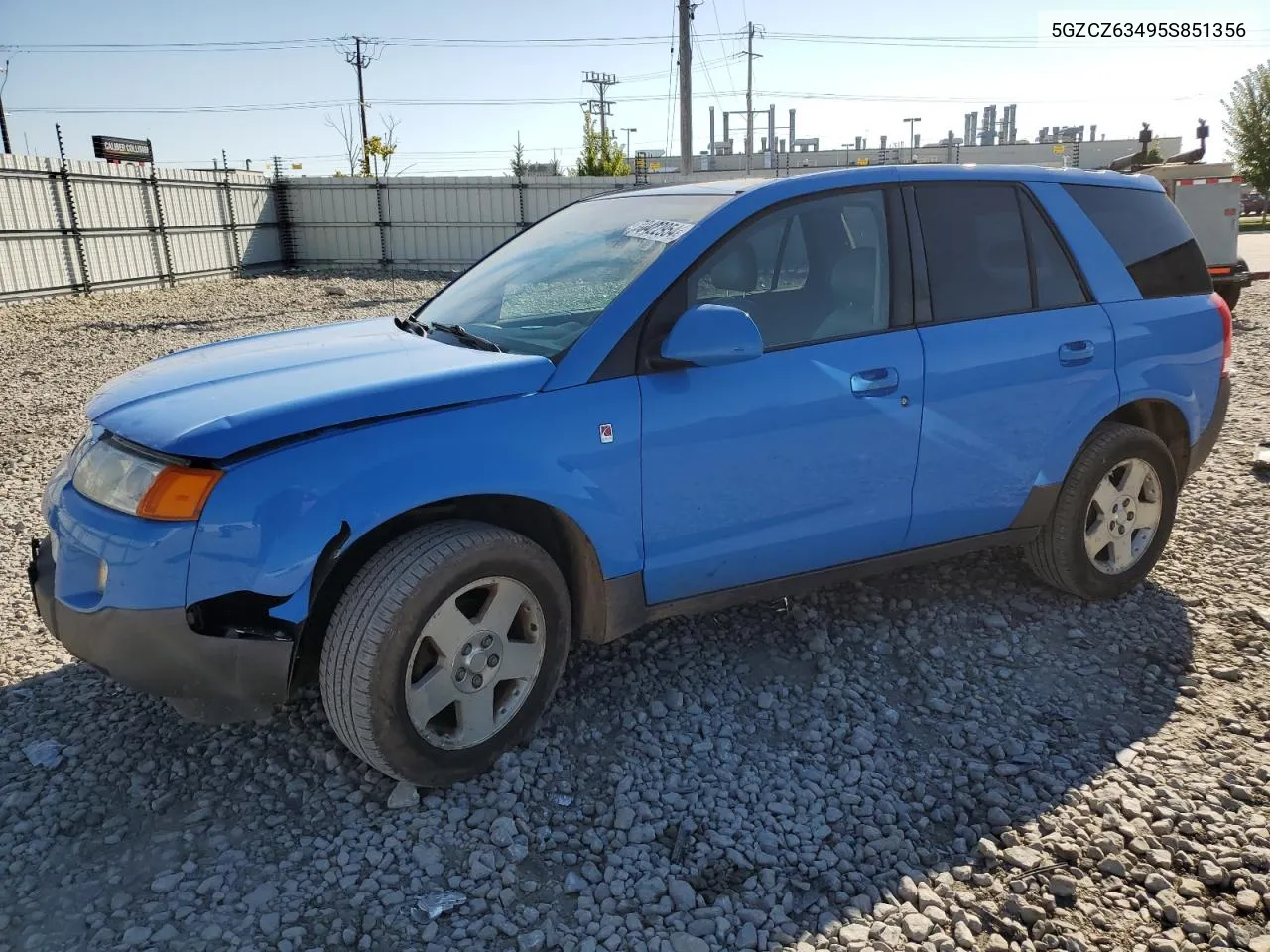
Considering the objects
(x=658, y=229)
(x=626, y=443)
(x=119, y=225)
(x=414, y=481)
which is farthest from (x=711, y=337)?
(x=119, y=225)

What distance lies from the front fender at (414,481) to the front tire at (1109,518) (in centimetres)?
201

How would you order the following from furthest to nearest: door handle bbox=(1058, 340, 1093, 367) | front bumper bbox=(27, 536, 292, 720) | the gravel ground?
door handle bbox=(1058, 340, 1093, 367)
front bumper bbox=(27, 536, 292, 720)
the gravel ground

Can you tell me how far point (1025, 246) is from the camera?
3857 millimetres

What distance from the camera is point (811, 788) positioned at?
9.74 ft

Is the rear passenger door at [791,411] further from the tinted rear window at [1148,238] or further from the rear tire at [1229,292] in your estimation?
the rear tire at [1229,292]

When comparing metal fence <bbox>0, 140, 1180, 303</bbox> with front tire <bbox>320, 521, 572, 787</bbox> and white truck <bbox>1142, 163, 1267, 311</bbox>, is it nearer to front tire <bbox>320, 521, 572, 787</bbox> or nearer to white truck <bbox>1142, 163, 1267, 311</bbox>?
white truck <bbox>1142, 163, 1267, 311</bbox>

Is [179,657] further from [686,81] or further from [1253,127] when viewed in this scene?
[1253,127]

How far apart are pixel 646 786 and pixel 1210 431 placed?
3197 millimetres

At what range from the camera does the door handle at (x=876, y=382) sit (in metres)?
3.33

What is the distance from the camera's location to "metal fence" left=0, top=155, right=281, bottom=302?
16594 mm

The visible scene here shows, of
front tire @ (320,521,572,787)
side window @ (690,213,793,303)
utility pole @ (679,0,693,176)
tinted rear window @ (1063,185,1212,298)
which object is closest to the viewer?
front tire @ (320,521,572,787)

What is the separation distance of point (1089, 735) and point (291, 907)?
2575 millimetres

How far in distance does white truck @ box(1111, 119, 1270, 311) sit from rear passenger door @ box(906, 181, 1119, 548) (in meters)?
9.35

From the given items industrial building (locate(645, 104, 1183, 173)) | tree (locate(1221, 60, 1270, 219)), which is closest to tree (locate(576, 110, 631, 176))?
industrial building (locate(645, 104, 1183, 173))
